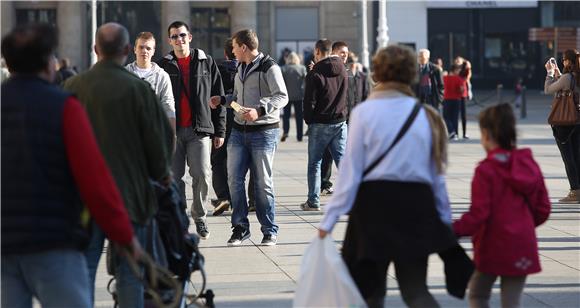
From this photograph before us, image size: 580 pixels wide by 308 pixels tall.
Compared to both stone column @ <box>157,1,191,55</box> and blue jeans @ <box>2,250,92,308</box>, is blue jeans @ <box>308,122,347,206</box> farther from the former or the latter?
stone column @ <box>157,1,191,55</box>

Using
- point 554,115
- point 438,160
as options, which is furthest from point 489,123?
point 554,115

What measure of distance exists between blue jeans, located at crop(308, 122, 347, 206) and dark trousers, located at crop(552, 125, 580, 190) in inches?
96.5

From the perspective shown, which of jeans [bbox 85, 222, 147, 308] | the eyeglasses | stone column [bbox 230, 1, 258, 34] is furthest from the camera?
stone column [bbox 230, 1, 258, 34]

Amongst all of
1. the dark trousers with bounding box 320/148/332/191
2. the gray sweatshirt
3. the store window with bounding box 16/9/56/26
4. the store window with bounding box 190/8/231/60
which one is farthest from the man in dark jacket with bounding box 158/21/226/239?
the store window with bounding box 16/9/56/26

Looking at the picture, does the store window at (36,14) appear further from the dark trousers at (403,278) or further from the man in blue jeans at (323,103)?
the dark trousers at (403,278)

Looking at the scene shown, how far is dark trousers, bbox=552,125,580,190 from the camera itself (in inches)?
565

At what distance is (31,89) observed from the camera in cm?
546

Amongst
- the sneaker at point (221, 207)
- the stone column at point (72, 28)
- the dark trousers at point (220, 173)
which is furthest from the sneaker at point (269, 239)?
the stone column at point (72, 28)

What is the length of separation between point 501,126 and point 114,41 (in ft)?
6.84

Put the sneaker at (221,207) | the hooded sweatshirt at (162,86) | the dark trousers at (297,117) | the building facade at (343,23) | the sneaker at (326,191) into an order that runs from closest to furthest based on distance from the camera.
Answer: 1. the hooded sweatshirt at (162,86)
2. the sneaker at (221,207)
3. the sneaker at (326,191)
4. the dark trousers at (297,117)
5. the building facade at (343,23)

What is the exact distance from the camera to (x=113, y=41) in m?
6.80

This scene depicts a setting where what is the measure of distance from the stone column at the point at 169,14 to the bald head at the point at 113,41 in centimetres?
4341

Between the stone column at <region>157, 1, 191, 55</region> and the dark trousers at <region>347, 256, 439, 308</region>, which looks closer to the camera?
the dark trousers at <region>347, 256, 439, 308</region>

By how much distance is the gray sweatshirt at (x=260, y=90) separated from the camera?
1110 cm
